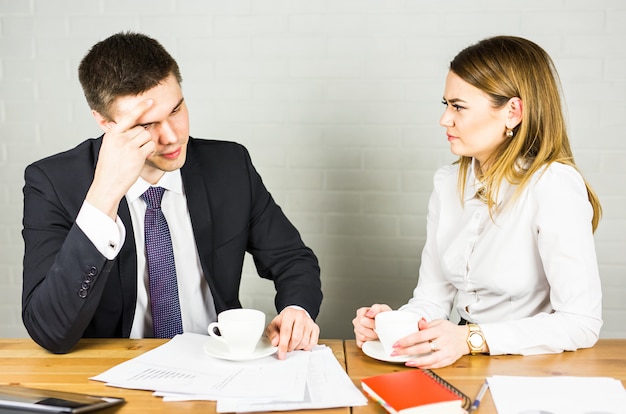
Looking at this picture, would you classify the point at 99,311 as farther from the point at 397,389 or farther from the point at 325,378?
the point at 397,389

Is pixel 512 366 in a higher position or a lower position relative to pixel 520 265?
lower

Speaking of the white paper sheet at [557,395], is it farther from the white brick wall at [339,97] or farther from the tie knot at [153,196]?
the white brick wall at [339,97]

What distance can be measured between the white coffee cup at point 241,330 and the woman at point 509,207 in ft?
0.93

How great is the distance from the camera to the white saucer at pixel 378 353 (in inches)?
52.8

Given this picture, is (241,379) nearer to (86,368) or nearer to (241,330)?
(241,330)

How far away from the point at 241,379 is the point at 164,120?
0.72 m

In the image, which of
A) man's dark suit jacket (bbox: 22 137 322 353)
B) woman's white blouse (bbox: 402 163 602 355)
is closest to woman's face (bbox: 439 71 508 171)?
woman's white blouse (bbox: 402 163 602 355)

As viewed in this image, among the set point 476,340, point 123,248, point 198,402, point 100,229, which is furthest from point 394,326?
point 123,248

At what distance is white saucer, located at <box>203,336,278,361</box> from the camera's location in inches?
52.1

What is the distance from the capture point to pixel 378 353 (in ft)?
4.53

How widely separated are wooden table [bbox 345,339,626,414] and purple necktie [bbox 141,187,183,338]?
0.57 meters

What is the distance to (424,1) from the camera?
2.62 meters

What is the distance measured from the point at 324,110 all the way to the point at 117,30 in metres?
0.93

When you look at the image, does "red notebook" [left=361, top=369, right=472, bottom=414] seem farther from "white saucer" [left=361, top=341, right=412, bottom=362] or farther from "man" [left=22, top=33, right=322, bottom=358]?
"man" [left=22, top=33, right=322, bottom=358]
